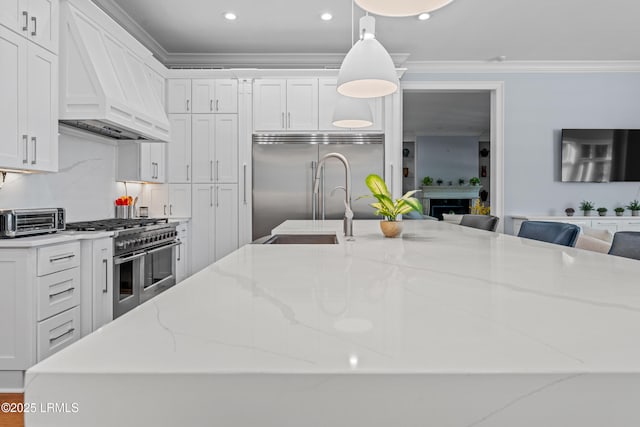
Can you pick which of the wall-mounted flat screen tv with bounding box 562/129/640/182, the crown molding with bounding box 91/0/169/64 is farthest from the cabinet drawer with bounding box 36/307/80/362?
the wall-mounted flat screen tv with bounding box 562/129/640/182

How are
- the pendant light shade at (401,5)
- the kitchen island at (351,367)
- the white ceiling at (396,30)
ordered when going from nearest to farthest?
the kitchen island at (351,367) < the pendant light shade at (401,5) < the white ceiling at (396,30)

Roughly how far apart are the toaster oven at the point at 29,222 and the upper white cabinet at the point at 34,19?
1.03 meters

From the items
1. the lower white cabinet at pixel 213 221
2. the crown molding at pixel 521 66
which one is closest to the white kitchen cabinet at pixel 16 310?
the lower white cabinet at pixel 213 221

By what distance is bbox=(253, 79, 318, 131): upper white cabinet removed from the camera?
4.50 metres

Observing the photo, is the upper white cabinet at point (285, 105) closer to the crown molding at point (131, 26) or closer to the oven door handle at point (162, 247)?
the crown molding at point (131, 26)

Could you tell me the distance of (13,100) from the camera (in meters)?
2.27

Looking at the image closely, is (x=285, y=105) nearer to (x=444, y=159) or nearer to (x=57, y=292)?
(x=57, y=292)

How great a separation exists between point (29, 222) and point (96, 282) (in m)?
0.55

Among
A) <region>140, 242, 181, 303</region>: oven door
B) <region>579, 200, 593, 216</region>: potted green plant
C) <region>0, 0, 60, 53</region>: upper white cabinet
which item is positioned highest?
<region>0, 0, 60, 53</region>: upper white cabinet

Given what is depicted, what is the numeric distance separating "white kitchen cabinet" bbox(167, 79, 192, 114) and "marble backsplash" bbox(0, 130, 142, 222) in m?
0.88

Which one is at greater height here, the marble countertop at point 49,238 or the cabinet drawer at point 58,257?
the marble countertop at point 49,238

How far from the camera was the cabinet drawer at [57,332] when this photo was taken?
2.20 m

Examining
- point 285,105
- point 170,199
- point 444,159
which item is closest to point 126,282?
point 170,199

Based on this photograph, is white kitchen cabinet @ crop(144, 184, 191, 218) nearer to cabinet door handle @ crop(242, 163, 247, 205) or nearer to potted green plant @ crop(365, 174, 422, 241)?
cabinet door handle @ crop(242, 163, 247, 205)
